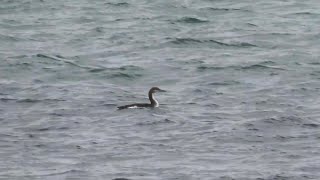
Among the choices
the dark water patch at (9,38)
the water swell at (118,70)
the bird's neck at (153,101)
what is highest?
the bird's neck at (153,101)

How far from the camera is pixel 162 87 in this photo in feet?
103

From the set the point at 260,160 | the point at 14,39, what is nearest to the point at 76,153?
the point at 260,160

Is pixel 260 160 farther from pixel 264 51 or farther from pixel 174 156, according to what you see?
pixel 264 51

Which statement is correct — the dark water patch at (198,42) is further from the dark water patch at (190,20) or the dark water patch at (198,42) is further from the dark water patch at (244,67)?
the dark water patch at (244,67)

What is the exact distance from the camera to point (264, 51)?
36.0 metres

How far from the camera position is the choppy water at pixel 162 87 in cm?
2266

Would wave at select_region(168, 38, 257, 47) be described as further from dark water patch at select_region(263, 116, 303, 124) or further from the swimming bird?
dark water patch at select_region(263, 116, 303, 124)

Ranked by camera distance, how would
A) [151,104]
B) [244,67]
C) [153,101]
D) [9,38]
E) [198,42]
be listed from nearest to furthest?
[151,104]
[153,101]
[244,67]
[198,42]
[9,38]

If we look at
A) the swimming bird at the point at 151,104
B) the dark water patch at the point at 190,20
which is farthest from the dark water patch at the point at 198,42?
the swimming bird at the point at 151,104

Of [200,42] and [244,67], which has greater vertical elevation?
[244,67]

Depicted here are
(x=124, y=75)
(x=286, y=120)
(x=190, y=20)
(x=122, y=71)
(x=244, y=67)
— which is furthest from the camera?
(x=190, y=20)

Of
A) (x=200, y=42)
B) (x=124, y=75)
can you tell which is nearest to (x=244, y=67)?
(x=124, y=75)

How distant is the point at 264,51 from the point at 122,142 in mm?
12448

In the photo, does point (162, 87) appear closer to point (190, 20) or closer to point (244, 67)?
point (244, 67)
